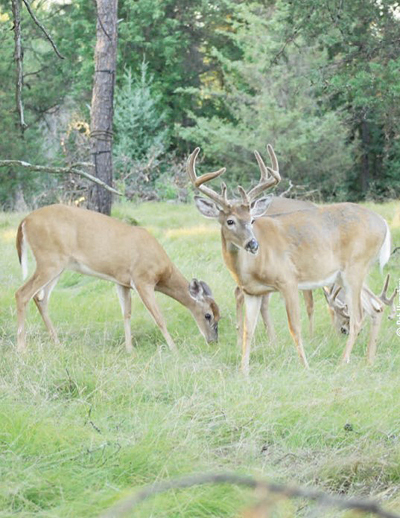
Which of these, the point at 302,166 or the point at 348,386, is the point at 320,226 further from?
the point at 302,166

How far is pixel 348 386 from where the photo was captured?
5.52 meters

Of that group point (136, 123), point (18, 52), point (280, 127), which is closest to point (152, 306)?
point (18, 52)

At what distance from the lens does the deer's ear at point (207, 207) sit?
666cm

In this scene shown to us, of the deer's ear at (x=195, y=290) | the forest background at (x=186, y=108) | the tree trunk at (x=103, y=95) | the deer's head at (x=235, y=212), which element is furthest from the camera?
the forest background at (x=186, y=108)

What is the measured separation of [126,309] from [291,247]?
1928mm

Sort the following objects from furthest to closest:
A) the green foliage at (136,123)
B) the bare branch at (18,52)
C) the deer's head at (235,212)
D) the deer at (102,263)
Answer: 1. the green foliage at (136,123)
2. the deer at (102,263)
3. the deer's head at (235,212)
4. the bare branch at (18,52)

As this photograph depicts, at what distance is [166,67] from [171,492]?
22.7m

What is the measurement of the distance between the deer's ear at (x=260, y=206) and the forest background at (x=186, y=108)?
36.7ft

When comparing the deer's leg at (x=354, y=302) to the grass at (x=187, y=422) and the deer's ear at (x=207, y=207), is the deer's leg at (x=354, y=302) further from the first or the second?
the deer's ear at (x=207, y=207)

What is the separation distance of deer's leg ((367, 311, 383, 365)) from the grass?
0.08 meters

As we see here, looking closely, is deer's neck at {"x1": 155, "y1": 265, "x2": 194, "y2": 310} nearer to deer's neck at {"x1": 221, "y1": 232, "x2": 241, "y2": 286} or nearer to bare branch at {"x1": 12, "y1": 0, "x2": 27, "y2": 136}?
deer's neck at {"x1": 221, "y1": 232, "x2": 241, "y2": 286}

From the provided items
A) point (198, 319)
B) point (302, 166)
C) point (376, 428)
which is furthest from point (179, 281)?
point (302, 166)

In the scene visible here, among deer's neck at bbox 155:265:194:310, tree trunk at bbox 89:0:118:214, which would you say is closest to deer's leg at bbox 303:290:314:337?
deer's neck at bbox 155:265:194:310

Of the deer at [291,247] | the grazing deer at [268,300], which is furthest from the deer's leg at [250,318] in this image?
the grazing deer at [268,300]
